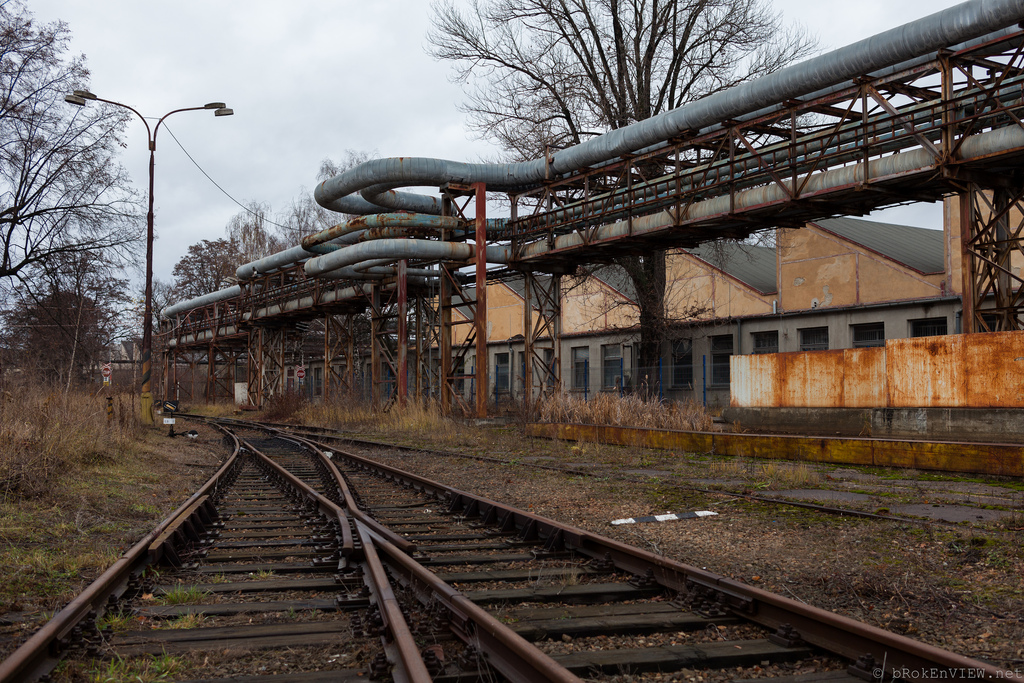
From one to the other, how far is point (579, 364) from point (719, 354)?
25.5 feet

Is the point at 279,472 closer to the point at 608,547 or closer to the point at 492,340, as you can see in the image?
the point at 608,547

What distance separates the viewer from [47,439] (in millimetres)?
8938

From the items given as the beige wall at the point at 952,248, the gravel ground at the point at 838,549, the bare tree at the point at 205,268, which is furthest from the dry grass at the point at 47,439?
the bare tree at the point at 205,268

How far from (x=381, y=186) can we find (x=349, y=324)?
11.5 m

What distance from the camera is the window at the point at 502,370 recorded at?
134ft

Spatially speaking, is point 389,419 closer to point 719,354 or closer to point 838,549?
point 719,354

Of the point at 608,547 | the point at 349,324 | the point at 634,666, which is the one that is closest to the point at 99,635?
the point at 634,666

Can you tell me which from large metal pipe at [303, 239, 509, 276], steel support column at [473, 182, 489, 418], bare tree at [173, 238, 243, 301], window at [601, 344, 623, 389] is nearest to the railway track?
steel support column at [473, 182, 489, 418]

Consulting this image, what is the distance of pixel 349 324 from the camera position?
3158 cm

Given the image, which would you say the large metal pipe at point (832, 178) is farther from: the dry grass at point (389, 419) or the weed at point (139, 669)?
the weed at point (139, 669)

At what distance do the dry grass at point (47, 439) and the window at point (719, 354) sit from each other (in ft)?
71.3

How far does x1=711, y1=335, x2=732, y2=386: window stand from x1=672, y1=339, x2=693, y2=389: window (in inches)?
38.1

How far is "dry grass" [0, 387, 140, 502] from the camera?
7.69 m

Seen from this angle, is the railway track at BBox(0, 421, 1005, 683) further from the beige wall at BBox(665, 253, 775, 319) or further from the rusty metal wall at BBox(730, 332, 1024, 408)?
the beige wall at BBox(665, 253, 775, 319)
